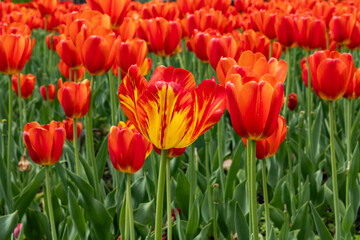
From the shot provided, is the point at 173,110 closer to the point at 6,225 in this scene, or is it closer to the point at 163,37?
the point at 6,225

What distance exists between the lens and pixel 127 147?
1.29 meters

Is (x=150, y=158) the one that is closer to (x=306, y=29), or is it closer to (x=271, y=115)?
(x=306, y=29)

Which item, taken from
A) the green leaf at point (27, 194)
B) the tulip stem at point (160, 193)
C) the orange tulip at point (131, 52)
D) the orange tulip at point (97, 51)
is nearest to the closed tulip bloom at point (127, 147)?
the tulip stem at point (160, 193)

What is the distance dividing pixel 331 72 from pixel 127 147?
0.61 meters

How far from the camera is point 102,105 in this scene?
3.96 m

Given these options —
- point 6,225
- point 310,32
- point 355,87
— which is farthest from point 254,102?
point 310,32

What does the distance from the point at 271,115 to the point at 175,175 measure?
4.61ft

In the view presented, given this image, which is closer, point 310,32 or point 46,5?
point 310,32

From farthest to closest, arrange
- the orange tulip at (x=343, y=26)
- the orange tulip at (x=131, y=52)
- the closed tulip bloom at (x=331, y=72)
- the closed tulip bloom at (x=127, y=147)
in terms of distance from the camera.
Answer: the orange tulip at (x=343, y=26), the orange tulip at (x=131, y=52), the closed tulip bloom at (x=331, y=72), the closed tulip bloom at (x=127, y=147)

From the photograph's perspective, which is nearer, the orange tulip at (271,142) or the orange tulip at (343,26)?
the orange tulip at (271,142)

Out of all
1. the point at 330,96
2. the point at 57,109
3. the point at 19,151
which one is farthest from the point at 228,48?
the point at 57,109

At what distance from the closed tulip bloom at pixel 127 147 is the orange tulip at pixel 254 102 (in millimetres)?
338

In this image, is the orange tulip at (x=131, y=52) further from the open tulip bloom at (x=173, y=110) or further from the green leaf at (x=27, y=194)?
the open tulip bloom at (x=173, y=110)

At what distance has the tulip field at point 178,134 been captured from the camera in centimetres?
100
